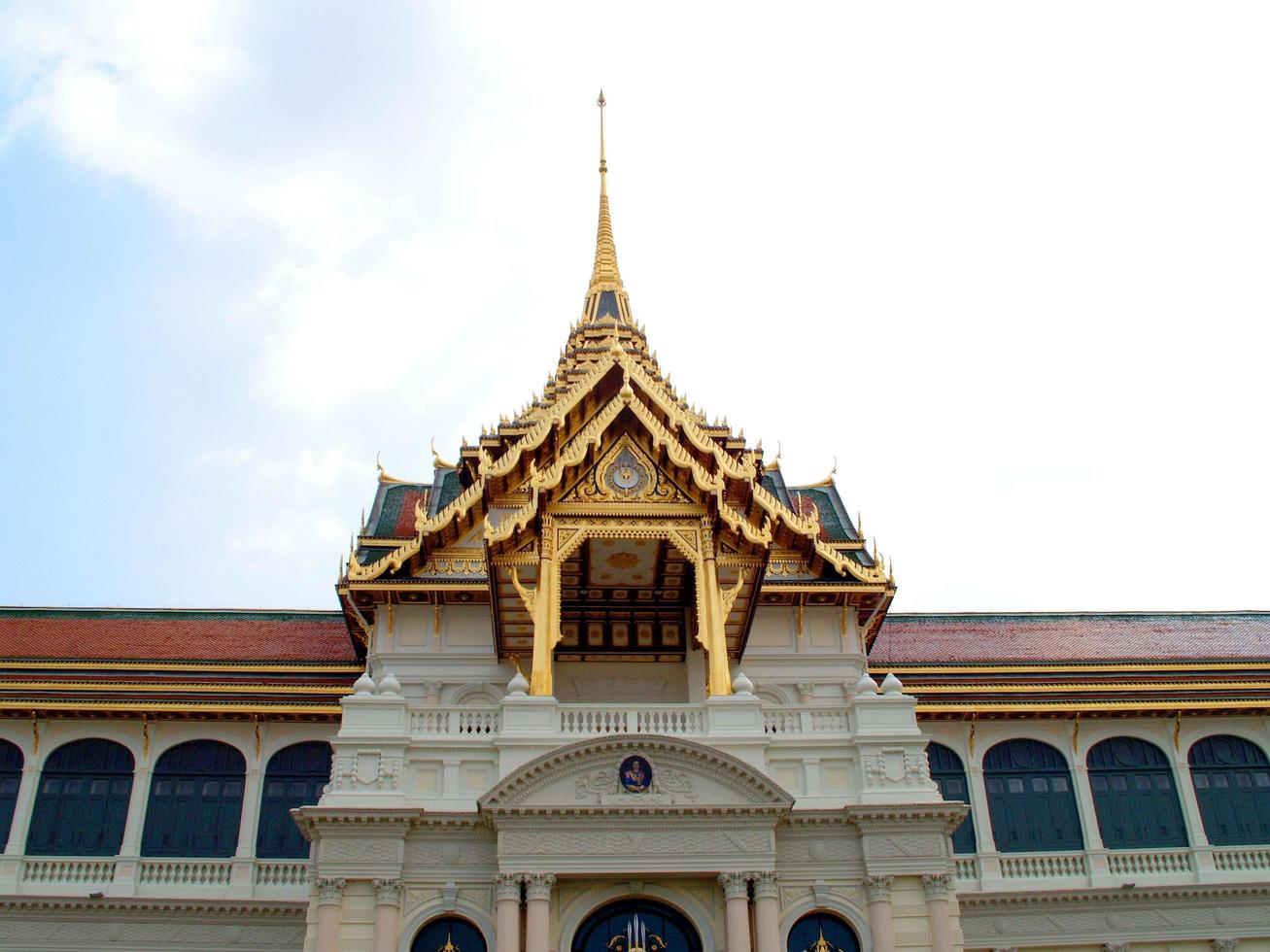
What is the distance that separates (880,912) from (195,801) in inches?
546

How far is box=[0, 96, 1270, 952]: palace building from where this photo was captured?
1689 cm

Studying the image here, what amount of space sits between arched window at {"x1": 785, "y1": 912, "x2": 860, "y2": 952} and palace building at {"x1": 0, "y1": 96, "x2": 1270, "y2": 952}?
4 cm

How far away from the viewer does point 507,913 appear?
1630cm

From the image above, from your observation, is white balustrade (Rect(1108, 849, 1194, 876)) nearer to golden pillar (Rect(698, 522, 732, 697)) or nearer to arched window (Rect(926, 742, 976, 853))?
arched window (Rect(926, 742, 976, 853))

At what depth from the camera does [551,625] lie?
64.4ft

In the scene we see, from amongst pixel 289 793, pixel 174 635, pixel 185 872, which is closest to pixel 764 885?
pixel 289 793

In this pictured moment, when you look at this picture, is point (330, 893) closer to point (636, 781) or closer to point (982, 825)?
point (636, 781)

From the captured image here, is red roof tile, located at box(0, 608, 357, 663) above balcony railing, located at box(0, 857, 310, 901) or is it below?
above

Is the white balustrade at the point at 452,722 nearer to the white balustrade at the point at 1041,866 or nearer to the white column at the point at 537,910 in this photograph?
the white column at the point at 537,910

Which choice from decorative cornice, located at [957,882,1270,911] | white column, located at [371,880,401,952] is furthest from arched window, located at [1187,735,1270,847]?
white column, located at [371,880,401,952]

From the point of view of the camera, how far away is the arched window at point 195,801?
23281 mm

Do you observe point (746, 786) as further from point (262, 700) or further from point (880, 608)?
point (262, 700)

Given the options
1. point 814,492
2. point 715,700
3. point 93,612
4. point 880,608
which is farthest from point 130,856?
point 814,492

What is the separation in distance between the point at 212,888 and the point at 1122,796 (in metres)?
18.3
